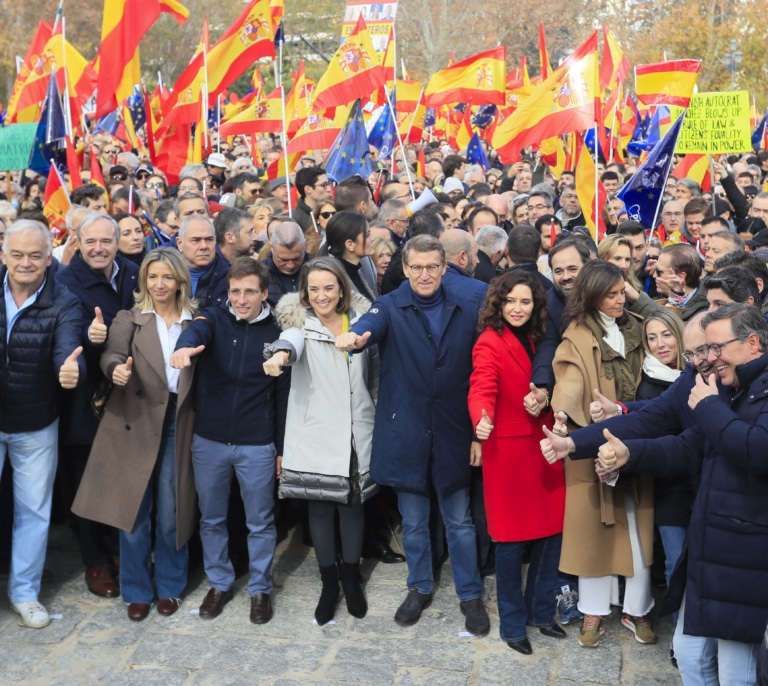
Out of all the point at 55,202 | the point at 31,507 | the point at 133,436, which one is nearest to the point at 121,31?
the point at 55,202

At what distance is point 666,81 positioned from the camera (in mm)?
11336

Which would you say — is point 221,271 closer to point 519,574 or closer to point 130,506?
point 130,506

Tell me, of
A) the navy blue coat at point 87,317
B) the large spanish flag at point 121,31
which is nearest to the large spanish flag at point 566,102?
the large spanish flag at point 121,31

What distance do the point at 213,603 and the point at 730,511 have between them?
291 cm

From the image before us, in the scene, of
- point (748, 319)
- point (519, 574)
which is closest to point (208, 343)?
point (519, 574)

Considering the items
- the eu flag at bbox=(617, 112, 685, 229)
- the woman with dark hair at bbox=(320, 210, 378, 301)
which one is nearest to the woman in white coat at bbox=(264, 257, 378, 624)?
the woman with dark hair at bbox=(320, 210, 378, 301)

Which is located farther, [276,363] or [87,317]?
[87,317]

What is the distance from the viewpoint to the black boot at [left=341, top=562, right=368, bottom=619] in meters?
5.59

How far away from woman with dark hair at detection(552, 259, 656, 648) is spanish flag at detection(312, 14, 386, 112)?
6.37 meters

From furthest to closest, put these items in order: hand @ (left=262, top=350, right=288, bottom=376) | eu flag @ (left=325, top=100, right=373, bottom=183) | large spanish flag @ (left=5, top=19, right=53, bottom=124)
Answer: large spanish flag @ (left=5, top=19, right=53, bottom=124) → eu flag @ (left=325, top=100, right=373, bottom=183) → hand @ (left=262, top=350, right=288, bottom=376)

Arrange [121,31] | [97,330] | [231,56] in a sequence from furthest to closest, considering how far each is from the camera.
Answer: [231,56], [121,31], [97,330]

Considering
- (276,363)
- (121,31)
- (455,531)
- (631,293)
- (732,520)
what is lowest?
(455,531)

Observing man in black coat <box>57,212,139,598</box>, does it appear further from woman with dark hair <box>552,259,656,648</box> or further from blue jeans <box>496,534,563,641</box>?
woman with dark hair <box>552,259,656,648</box>

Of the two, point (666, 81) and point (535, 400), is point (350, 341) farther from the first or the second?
point (666, 81)
